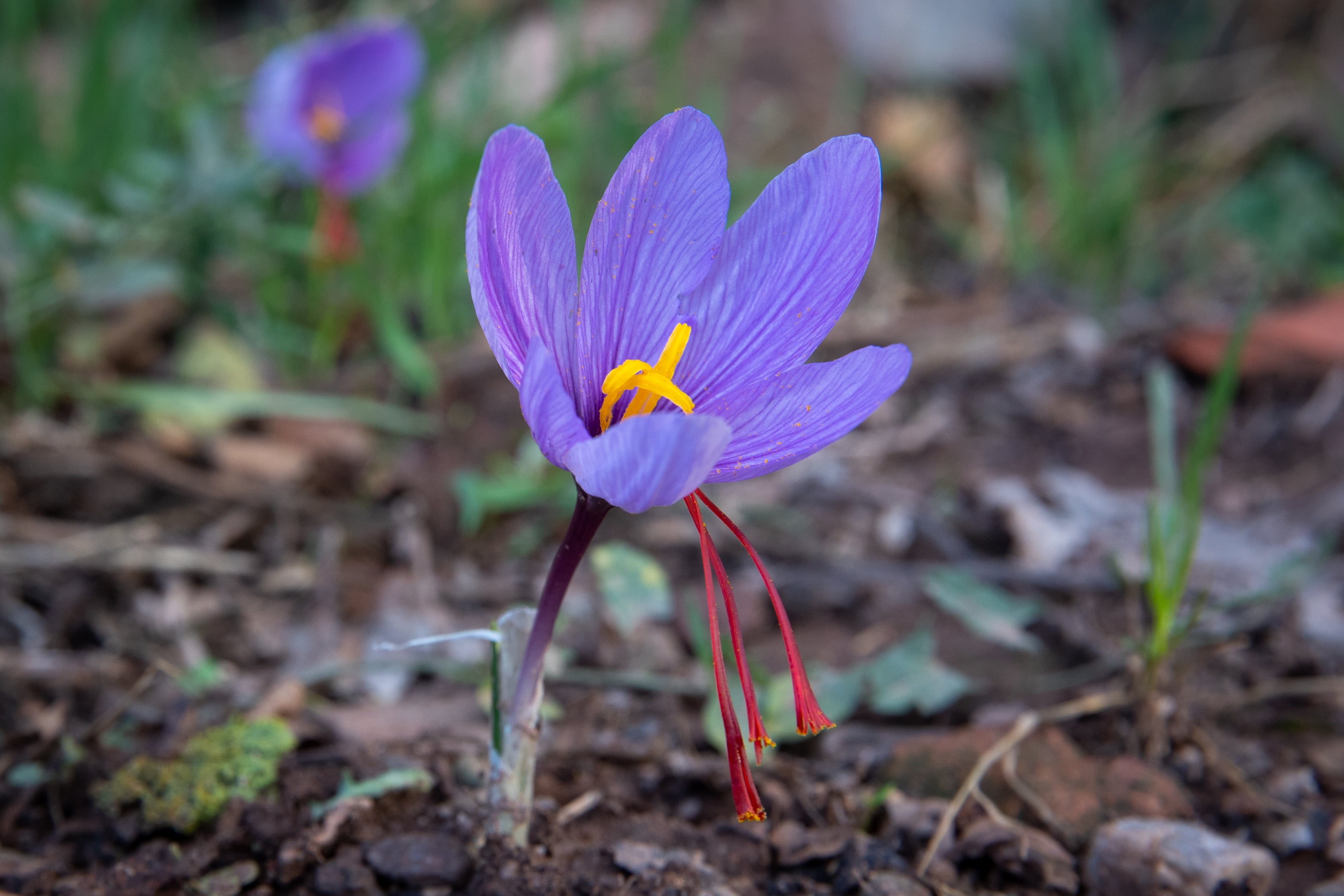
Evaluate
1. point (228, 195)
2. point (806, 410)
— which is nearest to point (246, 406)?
point (228, 195)

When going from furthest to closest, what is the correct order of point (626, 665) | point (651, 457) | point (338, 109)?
point (338, 109) → point (626, 665) → point (651, 457)

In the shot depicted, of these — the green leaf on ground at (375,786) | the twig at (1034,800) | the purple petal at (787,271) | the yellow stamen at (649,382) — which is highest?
the purple petal at (787,271)

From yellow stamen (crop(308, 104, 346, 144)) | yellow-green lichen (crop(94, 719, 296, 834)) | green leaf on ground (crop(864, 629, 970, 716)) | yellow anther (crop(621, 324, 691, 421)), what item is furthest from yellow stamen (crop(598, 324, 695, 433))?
yellow stamen (crop(308, 104, 346, 144))

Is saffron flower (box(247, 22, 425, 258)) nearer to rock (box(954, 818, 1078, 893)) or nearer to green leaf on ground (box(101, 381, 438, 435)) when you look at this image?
green leaf on ground (box(101, 381, 438, 435))

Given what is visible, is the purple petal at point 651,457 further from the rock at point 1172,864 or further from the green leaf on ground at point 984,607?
the green leaf on ground at point 984,607

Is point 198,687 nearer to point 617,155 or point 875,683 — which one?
point 875,683

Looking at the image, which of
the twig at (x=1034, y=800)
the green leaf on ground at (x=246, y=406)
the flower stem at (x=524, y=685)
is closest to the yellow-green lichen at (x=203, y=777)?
the flower stem at (x=524, y=685)

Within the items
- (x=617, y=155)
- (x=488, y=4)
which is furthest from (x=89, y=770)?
(x=488, y=4)

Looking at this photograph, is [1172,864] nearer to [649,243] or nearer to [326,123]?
[649,243]
